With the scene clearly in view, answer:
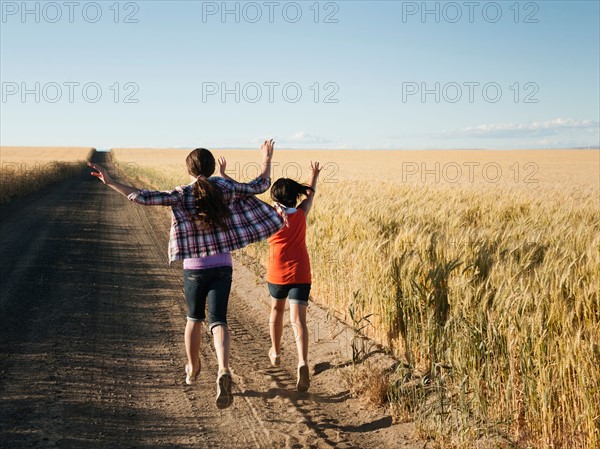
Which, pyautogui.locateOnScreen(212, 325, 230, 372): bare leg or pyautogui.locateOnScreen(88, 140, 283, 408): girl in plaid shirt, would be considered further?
pyautogui.locateOnScreen(212, 325, 230, 372): bare leg

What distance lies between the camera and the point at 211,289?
4395 millimetres

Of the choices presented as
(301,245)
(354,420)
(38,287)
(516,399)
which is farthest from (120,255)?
(516,399)

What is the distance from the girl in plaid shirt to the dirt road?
1.72 feet

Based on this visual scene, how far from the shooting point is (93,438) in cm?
390

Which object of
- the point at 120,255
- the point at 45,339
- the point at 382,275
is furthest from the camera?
the point at 120,255

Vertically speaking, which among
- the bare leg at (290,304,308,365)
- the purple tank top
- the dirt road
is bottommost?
the dirt road

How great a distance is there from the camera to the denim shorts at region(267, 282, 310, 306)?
4996 mm

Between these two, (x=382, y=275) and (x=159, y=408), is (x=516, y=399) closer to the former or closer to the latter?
(x=382, y=275)

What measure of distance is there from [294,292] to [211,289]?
3.02 ft

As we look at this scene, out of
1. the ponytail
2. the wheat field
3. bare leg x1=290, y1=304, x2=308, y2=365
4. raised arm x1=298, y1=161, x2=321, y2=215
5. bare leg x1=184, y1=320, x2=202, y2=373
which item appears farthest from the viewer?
raised arm x1=298, y1=161, x2=321, y2=215

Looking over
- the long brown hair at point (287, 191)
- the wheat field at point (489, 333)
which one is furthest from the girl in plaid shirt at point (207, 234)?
the wheat field at point (489, 333)

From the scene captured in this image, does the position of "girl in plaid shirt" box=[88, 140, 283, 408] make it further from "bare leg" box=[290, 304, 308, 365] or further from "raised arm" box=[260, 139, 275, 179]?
"bare leg" box=[290, 304, 308, 365]

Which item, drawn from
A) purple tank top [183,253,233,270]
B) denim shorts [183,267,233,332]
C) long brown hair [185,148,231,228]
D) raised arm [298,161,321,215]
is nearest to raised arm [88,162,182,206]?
long brown hair [185,148,231,228]

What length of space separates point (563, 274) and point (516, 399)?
0.96m
